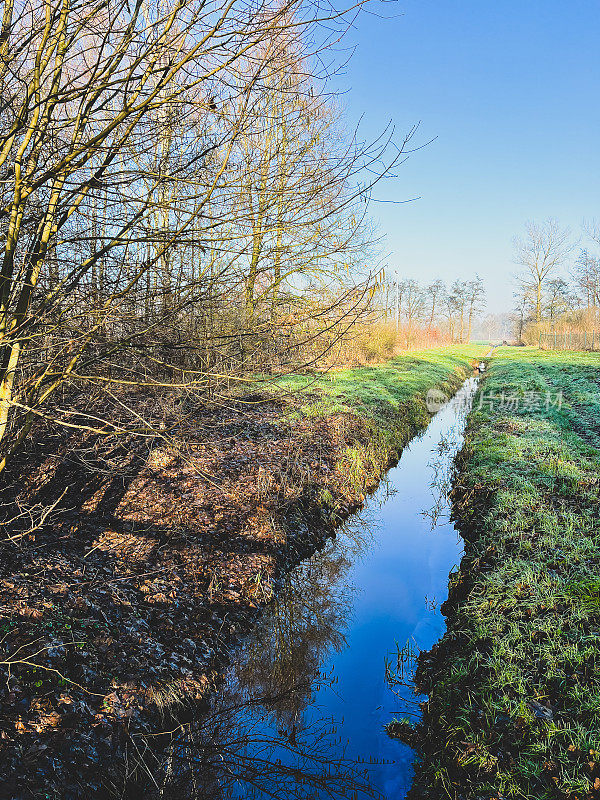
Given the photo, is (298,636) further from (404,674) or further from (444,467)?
(444,467)

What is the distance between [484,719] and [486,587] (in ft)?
5.10

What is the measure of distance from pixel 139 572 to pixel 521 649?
3406 millimetres

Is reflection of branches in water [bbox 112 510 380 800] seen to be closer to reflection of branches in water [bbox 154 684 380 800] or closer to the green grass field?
reflection of branches in water [bbox 154 684 380 800]

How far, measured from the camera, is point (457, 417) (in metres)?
14.3

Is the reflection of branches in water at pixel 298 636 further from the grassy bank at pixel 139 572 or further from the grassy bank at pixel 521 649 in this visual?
the grassy bank at pixel 521 649

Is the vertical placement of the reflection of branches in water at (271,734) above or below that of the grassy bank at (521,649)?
below

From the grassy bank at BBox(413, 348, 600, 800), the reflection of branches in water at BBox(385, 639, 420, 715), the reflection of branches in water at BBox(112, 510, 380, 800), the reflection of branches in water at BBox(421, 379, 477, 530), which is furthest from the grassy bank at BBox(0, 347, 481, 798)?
the grassy bank at BBox(413, 348, 600, 800)

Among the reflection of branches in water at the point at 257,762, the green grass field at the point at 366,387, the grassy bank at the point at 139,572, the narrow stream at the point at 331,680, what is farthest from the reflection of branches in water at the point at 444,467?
the reflection of branches in water at the point at 257,762

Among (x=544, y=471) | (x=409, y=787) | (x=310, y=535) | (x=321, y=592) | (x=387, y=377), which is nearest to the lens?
(x=409, y=787)

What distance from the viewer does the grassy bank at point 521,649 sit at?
265 cm

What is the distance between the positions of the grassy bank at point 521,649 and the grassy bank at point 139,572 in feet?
6.21

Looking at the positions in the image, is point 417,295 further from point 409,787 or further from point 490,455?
point 409,787

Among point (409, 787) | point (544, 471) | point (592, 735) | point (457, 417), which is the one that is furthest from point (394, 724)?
point (457, 417)

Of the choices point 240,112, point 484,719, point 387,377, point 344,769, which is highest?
point 240,112
